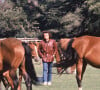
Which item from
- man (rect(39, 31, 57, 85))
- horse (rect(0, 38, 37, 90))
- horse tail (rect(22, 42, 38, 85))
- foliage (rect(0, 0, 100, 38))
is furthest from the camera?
foliage (rect(0, 0, 100, 38))

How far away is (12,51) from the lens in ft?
38.2

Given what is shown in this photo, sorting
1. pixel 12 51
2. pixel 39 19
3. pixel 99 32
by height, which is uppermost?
pixel 12 51

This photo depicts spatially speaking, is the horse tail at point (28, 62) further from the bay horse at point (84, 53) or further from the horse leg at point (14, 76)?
the bay horse at point (84, 53)

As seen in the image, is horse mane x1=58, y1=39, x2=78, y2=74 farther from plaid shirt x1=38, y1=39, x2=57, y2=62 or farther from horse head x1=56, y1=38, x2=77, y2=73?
plaid shirt x1=38, y1=39, x2=57, y2=62

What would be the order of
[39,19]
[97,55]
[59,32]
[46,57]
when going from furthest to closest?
[39,19], [59,32], [46,57], [97,55]

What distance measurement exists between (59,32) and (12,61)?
3583 centimetres

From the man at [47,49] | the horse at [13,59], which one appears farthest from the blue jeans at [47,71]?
the horse at [13,59]

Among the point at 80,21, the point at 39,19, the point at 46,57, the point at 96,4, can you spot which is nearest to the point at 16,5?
the point at 39,19

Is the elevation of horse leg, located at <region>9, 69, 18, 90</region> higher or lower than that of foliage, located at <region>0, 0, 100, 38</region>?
higher

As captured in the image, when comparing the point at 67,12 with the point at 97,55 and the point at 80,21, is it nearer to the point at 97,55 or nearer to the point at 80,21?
the point at 80,21

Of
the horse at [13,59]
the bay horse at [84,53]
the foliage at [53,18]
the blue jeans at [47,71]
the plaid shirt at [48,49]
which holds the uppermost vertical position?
the horse at [13,59]

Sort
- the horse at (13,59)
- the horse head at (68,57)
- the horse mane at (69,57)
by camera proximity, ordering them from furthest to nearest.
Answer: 1. the horse head at (68,57)
2. the horse mane at (69,57)
3. the horse at (13,59)

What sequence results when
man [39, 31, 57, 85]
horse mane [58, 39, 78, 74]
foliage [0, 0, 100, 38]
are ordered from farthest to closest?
foliage [0, 0, 100, 38]
man [39, 31, 57, 85]
horse mane [58, 39, 78, 74]

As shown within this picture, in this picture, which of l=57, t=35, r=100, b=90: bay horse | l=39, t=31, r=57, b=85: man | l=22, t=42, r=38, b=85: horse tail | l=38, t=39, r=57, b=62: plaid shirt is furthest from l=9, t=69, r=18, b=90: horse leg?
l=38, t=39, r=57, b=62: plaid shirt
